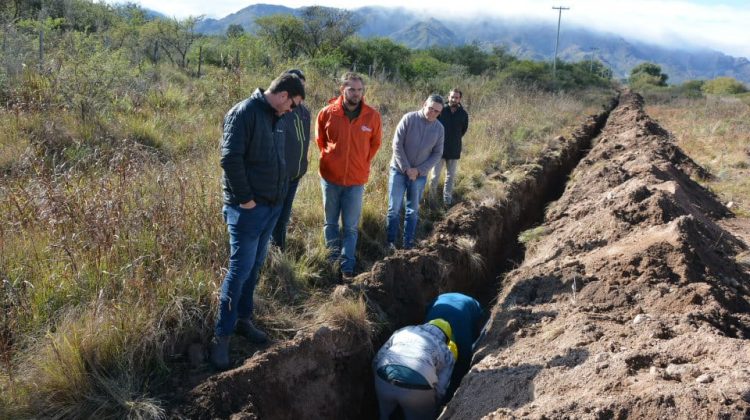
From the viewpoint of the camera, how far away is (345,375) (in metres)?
4.67

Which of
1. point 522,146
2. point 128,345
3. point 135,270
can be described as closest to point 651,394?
point 128,345

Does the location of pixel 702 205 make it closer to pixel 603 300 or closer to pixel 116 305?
pixel 603 300

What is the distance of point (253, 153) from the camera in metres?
3.68

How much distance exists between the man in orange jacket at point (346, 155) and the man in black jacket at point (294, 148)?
26 centimetres

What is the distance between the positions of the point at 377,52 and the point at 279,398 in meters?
23.8

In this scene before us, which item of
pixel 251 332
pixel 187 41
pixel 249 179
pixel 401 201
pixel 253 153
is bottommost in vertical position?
pixel 251 332

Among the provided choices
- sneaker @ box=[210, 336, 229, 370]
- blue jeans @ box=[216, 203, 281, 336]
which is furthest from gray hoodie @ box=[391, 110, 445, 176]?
sneaker @ box=[210, 336, 229, 370]

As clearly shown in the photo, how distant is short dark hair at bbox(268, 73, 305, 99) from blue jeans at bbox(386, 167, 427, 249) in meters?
2.87

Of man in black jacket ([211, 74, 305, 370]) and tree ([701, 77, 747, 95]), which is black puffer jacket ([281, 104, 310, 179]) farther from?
tree ([701, 77, 747, 95])

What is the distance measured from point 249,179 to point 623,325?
3.04 meters

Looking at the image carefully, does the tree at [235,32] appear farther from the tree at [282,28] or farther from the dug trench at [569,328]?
the dug trench at [569,328]

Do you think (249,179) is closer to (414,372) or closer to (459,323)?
(414,372)

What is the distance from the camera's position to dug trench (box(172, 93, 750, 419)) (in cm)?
326

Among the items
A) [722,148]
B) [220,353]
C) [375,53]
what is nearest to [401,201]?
[220,353]
